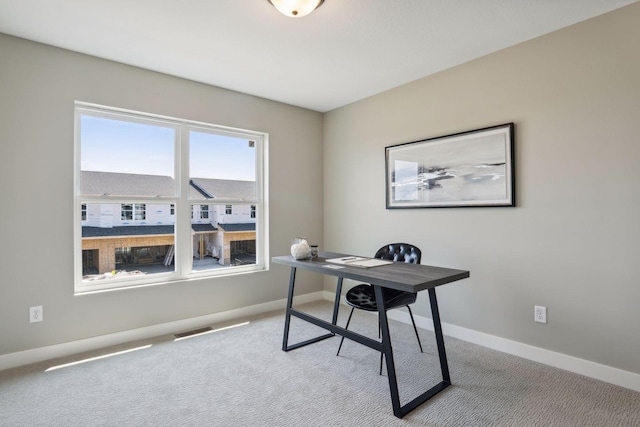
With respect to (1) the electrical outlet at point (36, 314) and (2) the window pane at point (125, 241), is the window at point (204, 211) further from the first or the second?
(1) the electrical outlet at point (36, 314)

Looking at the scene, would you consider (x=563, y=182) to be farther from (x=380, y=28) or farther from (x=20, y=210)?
(x=20, y=210)

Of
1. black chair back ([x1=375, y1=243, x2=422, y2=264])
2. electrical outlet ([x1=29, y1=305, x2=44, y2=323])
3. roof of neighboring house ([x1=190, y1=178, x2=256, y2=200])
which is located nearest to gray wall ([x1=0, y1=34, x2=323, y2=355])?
electrical outlet ([x1=29, y1=305, x2=44, y2=323])

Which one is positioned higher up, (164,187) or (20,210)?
(164,187)

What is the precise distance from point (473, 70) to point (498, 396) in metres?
2.56

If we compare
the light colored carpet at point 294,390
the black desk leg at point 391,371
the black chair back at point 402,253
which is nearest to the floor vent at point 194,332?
the light colored carpet at point 294,390

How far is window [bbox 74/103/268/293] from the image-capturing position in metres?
2.96

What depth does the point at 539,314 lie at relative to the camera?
2.56 m

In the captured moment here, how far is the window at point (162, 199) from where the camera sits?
9.71ft

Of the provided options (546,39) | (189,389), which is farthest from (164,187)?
(546,39)

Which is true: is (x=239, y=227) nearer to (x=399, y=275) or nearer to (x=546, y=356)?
(x=399, y=275)

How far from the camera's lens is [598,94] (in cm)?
229

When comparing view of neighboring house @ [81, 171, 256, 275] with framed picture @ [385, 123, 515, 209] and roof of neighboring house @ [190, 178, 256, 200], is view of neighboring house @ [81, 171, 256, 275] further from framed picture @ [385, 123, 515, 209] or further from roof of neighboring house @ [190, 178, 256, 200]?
framed picture @ [385, 123, 515, 209]

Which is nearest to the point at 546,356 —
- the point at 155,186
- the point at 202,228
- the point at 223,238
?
the point at 223,238

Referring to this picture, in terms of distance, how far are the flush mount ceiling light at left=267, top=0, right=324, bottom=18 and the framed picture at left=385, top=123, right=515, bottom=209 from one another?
1706mm
